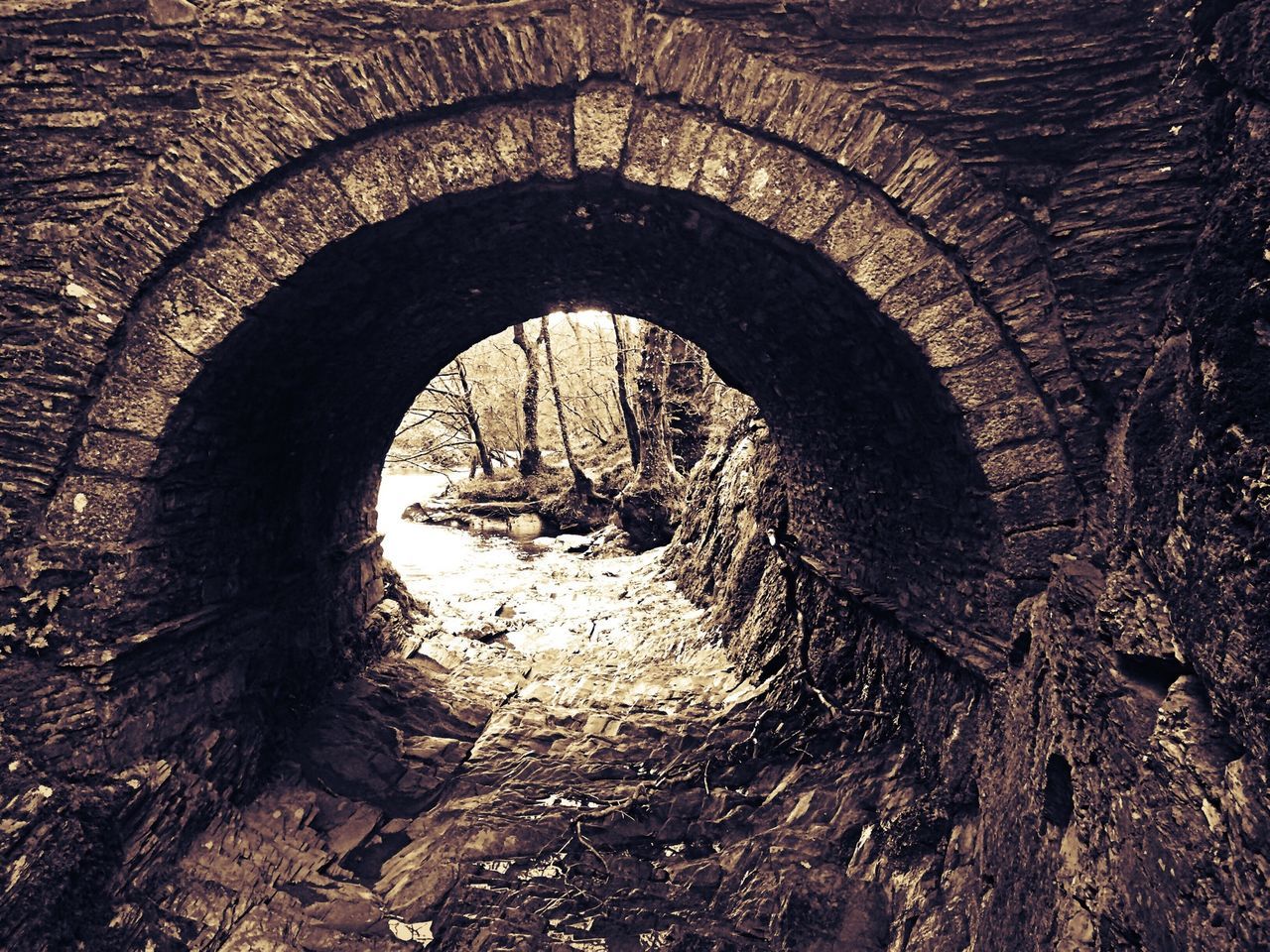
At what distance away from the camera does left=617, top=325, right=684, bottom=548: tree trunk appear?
11.2m

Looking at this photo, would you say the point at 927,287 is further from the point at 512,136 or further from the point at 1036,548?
the point at 512,136

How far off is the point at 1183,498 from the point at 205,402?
12.9 feet

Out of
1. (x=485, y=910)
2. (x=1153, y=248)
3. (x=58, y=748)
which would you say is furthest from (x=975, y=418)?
(x=58, y=748)

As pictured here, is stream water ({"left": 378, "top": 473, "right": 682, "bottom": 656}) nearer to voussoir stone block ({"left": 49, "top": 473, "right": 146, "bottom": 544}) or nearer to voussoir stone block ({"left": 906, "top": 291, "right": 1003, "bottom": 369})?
voussoir stone block ({"left": 49, "top": 473, "right": 146, "bottom": 544})

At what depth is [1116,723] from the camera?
6.89 feet

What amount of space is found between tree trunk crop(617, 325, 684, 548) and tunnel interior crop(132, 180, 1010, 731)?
20.7ft

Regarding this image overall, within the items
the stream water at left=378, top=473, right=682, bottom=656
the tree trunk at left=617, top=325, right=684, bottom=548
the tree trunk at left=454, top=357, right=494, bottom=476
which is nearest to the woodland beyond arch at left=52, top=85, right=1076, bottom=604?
the stream water at left=378, top=473, right=682, bottom=656

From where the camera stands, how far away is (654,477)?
11.3 meters

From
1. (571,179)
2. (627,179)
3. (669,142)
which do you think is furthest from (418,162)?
(669,142)

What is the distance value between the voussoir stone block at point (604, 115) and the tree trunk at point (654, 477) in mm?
8363

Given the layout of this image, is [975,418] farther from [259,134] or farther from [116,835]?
[116,835]

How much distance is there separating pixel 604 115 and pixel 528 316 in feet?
7.86

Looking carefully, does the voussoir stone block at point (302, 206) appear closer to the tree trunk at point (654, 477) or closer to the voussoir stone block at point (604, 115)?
the voussoir stone block at point (604, 115)

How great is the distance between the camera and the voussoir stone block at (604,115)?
2.77 metres
